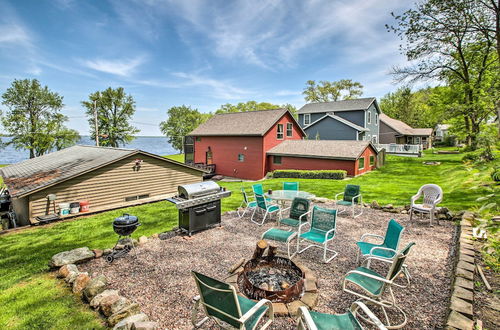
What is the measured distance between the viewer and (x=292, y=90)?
152 feet

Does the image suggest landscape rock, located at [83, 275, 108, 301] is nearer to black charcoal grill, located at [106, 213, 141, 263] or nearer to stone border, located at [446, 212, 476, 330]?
black charcoal grill, located at [106, 213, 141, 263]

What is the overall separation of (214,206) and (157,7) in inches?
456

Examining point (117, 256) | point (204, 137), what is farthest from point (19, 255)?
point (204, 137)

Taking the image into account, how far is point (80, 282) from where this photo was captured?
14.0 ft

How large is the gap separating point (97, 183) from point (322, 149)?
1624 cm

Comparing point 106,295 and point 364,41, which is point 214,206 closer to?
point 106,295

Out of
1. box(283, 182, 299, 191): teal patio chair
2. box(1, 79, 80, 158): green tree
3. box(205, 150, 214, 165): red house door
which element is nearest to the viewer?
box(283, 182, 299, 191): teal patio chair

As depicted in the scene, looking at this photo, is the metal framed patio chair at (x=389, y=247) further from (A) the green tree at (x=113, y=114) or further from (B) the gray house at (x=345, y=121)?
(A) the green tree at (x=113, y=114)

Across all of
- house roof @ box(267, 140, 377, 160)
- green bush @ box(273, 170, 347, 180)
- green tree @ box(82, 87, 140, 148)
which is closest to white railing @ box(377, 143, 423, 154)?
house roof @ box(267, 140, 377, 160)

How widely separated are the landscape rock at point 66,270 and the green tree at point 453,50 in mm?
14053

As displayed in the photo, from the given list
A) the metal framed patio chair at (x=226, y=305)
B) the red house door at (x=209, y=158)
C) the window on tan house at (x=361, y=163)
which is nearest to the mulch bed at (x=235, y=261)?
the metal framed patio chair at (x=226, y=305)

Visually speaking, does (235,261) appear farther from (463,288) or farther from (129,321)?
(463,288)

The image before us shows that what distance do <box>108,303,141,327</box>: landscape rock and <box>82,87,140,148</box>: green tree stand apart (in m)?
38.9

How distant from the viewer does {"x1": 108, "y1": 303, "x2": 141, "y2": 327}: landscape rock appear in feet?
10.9
